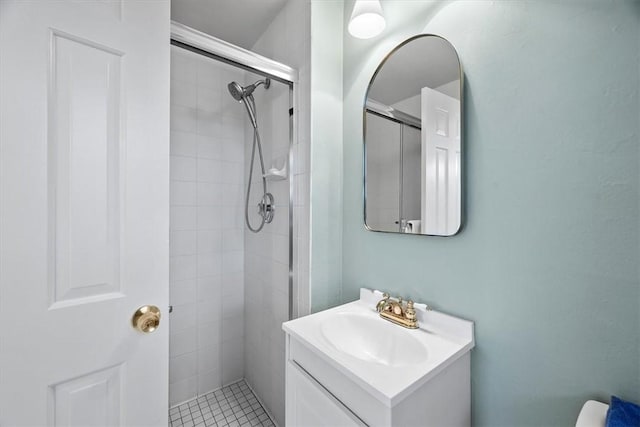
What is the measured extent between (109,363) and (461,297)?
3.70 feet

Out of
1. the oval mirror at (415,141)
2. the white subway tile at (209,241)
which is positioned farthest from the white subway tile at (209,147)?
the oval mirror at (415,141)

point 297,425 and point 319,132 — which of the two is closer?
point 297,425

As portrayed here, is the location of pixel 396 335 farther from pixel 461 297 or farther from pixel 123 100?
pixel 123 100

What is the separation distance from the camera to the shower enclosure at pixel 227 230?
1641 mm

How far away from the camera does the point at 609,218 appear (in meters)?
0.65

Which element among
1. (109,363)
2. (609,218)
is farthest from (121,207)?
(609,218)

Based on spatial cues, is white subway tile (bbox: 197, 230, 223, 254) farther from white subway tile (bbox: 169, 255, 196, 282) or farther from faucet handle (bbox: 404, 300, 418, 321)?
faucet handle (bbox: 404, 300, 418, 321)

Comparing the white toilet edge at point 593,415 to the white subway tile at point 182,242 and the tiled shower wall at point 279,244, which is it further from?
the white subway tile at point 182,242

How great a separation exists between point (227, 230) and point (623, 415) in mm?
2006

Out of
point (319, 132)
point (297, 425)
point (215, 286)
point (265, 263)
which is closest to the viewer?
point (297, 425)

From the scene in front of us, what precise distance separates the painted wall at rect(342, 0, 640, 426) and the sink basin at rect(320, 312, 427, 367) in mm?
188

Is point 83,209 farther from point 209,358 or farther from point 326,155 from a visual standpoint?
point 209,358

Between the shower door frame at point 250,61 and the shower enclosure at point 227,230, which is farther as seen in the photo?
the shower enclosure at point 227,230

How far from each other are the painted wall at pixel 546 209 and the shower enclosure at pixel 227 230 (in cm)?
93
